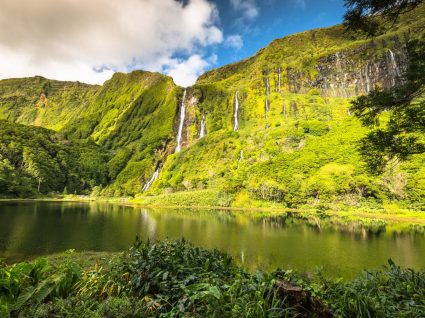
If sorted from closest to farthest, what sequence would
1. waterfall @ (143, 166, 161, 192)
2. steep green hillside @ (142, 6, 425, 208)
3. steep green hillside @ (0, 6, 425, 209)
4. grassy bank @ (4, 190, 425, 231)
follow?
grassy bank @ (4, 190, 425, 231), steep green hillside @ (142, 6, 425, 208), steep green hillside @ (0, 6, 425, 209), waterfall @ (143, 166, 161, 192)

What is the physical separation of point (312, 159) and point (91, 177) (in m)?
145

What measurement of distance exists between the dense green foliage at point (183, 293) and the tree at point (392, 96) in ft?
19.4

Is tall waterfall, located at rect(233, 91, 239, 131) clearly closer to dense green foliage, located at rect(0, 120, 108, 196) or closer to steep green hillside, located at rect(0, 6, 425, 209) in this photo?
steep green hillside, located at rect(0, 6, 425, 209)

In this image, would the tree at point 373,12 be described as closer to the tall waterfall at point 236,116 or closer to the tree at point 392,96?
the tree at point 392,96

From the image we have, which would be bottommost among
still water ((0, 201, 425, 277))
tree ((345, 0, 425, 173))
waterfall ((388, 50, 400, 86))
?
still water ((0, 201, 425, 277))

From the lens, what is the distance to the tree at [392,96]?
11.3 meters

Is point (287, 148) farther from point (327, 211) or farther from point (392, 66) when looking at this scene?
point (392, 66)

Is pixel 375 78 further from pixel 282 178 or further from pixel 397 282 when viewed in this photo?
pixel 397 282

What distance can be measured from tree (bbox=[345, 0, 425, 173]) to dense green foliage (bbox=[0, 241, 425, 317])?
5.91 meters

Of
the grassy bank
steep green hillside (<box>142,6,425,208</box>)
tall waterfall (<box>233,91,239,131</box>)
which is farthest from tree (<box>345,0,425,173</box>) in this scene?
tall waterfall (<box>233,91,239,131</box>)

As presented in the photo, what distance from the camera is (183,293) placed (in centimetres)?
645

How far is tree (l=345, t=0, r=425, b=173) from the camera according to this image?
1128 cm

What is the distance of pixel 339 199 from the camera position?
259 ft

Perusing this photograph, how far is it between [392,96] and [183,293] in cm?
1173
